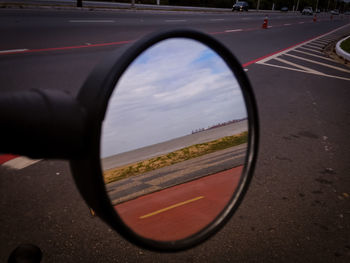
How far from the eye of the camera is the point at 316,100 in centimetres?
559

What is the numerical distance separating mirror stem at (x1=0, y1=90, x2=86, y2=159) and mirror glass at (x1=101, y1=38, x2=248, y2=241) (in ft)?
0.20

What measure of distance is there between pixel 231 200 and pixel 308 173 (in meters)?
2.35

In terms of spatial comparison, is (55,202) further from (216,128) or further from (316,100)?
(316,100)

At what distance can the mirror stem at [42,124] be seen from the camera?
0.50m

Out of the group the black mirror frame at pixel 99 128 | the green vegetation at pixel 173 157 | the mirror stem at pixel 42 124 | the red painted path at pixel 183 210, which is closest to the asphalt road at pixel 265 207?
the black mirror frame at pixel 99 128

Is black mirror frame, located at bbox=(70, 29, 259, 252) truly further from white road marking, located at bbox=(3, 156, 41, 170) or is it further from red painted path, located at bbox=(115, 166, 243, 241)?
white road marking, located at bbox=(3, 156, 41, 170)

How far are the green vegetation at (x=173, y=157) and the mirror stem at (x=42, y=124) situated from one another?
0.13 m

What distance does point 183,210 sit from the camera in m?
1.07

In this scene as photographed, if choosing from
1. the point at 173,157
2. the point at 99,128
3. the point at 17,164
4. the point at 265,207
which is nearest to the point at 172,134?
the point at 173,157

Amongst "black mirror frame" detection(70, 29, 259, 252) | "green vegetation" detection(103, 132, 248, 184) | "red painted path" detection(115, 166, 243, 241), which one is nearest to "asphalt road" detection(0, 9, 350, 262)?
"black mirror frame" detection(70, 29, 259, 252)

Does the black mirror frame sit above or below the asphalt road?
above

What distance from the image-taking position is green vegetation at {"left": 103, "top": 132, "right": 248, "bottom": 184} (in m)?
0.73

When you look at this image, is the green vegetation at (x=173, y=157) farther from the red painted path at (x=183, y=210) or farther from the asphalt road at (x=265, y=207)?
the asphalt road at (x=265, y=207)

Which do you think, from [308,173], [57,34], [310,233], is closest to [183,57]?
[310,233]
